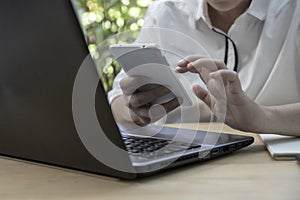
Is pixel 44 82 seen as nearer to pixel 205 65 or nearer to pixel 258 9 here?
pixel 205 65

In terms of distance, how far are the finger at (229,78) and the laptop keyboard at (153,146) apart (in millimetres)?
135

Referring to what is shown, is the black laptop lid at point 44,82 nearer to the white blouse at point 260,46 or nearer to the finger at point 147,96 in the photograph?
the finger at point 147,96

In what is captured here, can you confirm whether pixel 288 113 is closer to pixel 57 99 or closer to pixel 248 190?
pixel 248 190

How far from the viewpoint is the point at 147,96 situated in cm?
91

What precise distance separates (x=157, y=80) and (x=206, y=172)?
237mm

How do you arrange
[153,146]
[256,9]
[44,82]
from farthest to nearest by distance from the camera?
1. [256,9]
2. [153,146]
3. [44,82]

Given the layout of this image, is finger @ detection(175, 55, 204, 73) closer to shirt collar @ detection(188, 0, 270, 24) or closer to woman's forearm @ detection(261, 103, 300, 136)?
woman's forearm @ detection(261, 103, 300, 136)

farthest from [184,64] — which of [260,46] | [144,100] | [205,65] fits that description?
[260,46]

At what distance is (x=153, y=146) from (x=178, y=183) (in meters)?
0.11

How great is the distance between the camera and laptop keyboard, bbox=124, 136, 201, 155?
25.6 inches

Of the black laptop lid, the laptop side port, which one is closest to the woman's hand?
the laptop side port

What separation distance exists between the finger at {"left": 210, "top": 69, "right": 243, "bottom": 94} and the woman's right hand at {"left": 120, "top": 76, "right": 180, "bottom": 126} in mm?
103

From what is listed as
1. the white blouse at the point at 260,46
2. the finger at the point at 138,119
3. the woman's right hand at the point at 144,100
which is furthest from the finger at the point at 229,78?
the white blouse at the point at 260,46

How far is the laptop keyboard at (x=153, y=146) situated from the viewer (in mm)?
651
